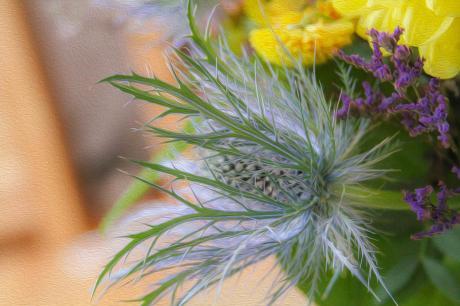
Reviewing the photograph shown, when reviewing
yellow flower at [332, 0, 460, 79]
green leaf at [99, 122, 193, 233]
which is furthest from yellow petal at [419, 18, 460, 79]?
green leaf at [99, 122, 193, 233]

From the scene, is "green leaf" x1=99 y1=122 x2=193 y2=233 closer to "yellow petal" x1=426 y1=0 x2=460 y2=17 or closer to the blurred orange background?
the blurred orange background

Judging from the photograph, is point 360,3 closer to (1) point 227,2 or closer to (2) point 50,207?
(1) point 227,2

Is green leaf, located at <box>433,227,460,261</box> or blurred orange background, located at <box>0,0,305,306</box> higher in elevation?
blurred orange background, located at <box>0,0,305,306</box>

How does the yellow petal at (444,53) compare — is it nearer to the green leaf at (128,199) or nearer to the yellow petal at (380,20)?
the yellow petal at (380,20)

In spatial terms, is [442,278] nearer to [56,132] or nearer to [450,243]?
[450,243]

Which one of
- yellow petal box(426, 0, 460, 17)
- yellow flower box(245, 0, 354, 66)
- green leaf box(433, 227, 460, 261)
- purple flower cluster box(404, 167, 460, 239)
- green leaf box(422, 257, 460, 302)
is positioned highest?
yellow flower box(245, 0, 354, 66)

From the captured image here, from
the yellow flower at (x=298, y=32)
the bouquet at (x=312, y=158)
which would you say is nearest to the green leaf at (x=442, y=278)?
the bouquet at (x=312, y=158)

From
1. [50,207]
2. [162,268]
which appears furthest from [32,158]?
[162,268]
